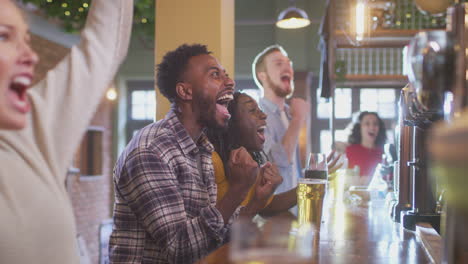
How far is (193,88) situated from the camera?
1.75m

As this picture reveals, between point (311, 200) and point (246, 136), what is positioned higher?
point (246, 136)

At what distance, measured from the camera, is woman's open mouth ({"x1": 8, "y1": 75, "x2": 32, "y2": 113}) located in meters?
0.75

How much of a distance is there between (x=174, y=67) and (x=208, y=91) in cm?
16

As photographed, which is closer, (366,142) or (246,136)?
(246,136)

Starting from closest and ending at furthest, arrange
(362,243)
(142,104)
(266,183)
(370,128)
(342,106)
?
(362,243), (266,183), (370,128), (342,106), (142,104)

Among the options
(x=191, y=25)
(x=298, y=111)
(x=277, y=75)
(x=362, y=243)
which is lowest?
(x=362, y=243)

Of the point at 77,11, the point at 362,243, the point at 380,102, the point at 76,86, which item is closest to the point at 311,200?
the point at 362,243

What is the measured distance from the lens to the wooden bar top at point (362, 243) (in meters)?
0.95

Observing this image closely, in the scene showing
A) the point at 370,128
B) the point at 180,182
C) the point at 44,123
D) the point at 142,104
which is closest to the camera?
the point at 44,123

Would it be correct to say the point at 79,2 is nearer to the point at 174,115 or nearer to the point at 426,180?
the point at 174,115

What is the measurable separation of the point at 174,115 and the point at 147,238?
1.35ft

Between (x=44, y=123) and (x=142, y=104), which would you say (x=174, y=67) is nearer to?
(x=44, y=123)

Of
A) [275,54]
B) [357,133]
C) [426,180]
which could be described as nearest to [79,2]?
[275,54]

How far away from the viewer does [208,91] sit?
1.75 m
